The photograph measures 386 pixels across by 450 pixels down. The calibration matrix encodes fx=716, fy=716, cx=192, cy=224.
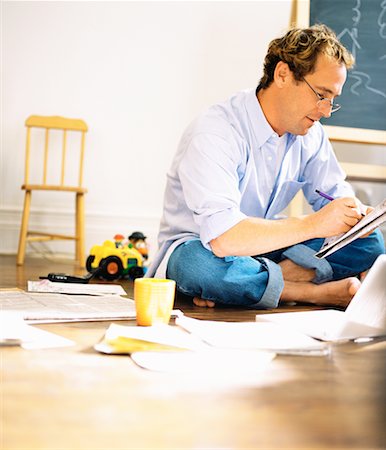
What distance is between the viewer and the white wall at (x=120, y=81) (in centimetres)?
359

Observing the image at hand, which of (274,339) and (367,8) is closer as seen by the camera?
(274,339)

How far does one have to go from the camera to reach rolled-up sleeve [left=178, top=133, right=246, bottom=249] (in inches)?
64.3

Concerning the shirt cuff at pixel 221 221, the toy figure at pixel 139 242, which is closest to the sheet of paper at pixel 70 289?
the shirt cuff at pixel 221 221

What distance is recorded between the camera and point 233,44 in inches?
143

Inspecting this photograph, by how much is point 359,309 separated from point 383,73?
2261 mm

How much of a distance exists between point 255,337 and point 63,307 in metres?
0.46

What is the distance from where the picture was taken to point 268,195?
199 cm

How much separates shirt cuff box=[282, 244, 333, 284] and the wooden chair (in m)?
1.44

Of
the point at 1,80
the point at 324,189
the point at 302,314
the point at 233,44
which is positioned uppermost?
the point at 233,44

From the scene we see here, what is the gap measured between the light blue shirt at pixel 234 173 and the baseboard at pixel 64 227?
160cm

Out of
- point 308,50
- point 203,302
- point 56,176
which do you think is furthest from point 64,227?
point 308,50

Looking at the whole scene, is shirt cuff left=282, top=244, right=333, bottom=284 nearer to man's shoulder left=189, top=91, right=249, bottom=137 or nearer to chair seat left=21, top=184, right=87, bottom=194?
man's shoulder left=189, top=91, right=249, bottom=137

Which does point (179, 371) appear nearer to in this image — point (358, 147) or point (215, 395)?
point (215, 395)

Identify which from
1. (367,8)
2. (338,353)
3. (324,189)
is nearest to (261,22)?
(367,8)
